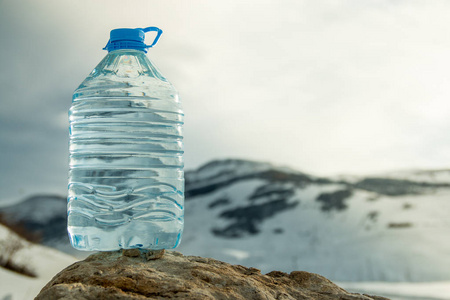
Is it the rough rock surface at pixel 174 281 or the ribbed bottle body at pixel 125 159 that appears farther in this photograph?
the ribbed bottle body at pixel 125 159

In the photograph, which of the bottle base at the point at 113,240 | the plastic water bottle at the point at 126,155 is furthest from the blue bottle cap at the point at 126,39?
the bottle base at the point at 113,240

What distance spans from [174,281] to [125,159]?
32.0 inches

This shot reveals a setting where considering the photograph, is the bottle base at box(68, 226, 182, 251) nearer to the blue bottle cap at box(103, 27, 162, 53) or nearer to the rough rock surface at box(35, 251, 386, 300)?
the rough rock surface at box(35, 251, 386, 300)

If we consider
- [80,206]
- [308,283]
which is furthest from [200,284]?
[80,206]

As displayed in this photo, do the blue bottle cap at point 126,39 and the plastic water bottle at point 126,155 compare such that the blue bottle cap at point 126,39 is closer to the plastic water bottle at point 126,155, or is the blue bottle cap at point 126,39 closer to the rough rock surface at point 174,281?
the plastic water bottle at point 126,155

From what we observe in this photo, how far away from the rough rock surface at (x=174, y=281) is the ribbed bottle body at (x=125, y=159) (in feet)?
0.50

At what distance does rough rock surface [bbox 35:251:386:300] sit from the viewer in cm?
178

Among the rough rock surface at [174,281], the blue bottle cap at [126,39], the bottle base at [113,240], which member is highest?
the blue bottle cap at [126,39]

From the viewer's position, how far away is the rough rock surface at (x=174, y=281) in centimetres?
178

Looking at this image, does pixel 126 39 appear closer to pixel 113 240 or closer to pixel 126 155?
pixel 126 155

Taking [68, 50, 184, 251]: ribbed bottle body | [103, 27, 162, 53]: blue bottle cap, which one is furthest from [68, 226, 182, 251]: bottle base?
[103, 27, 162, 53]: blue bottle cap

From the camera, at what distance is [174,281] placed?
1.86 m

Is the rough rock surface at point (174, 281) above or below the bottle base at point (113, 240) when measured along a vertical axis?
below

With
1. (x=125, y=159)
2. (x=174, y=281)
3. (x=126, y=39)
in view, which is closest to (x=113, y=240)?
(x=125, y=159)
